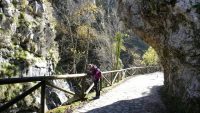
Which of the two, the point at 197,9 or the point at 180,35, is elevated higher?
the point at 197,9

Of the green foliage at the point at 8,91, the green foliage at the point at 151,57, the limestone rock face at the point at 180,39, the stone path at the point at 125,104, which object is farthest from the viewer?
the green foliage at the point at 151,57

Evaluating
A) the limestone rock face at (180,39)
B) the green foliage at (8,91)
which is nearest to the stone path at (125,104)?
the limestone rock face at (180,39)

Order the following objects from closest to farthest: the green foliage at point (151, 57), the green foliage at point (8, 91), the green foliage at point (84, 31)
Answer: the green foliage at point (8, 91) → the green foliage at point (84, 31) → the green foliage at point (151, 57)

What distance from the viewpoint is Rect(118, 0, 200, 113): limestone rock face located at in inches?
400

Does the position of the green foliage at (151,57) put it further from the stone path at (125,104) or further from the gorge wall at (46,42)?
the stone path at (125,104)

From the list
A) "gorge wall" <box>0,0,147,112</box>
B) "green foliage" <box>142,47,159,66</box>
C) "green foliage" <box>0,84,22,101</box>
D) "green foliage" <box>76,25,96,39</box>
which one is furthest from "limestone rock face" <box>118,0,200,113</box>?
"green foliage" <box>142,47,159,66</box>

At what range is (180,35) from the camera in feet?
35.4

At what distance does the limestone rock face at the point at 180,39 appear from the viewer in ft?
33.3

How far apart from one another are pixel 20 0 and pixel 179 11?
18640 mm

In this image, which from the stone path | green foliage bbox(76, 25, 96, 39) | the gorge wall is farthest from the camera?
green foliage bbox(76, 25, 96, 39)

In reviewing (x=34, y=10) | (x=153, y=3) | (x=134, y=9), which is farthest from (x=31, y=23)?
(x=153, y=3)

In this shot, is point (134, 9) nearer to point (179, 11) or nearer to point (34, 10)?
point (179, 11)

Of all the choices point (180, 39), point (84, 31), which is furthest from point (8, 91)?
point (84, 31)

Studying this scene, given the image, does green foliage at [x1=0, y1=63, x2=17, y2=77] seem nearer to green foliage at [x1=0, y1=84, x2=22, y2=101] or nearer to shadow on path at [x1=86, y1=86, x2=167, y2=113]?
green foliage at [x1=0, y1=84, x2=22, y2=101]
